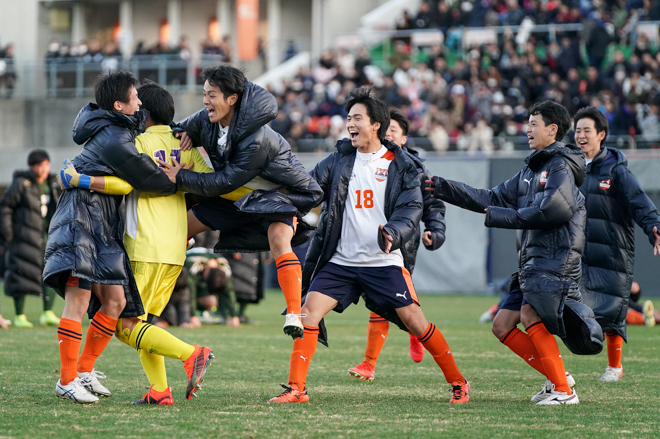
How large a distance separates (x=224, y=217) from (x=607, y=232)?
329 cm

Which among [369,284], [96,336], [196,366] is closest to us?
[196,366]

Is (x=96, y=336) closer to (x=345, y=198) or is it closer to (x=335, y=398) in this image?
(x=335, y=398)

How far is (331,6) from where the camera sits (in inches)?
1277

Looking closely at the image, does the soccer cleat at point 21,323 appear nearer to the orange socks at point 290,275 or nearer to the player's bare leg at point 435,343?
the orange socks at point 290,275

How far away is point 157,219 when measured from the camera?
5.70 meters

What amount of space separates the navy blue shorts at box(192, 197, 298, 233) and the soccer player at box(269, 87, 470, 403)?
37 cm

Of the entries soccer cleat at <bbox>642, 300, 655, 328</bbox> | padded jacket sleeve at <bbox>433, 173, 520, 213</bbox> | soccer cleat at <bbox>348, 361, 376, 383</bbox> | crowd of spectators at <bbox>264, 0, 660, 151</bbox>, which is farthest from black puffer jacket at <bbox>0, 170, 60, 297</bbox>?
crowd of spectators at <bbox>264, 0, 660, 151</bbox>

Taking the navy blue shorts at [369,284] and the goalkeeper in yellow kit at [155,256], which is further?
the navy blue shorts at [369,284]

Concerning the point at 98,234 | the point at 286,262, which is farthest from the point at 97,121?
the point at 286,262

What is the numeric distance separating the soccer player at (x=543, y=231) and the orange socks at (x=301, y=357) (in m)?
1.28

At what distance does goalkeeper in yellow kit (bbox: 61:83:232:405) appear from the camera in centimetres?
554

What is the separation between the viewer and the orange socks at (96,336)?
18.5 feet

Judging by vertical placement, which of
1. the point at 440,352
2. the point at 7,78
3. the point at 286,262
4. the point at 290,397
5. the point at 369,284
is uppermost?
the point at 7,78

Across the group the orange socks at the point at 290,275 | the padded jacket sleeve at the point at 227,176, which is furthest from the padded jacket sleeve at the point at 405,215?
the padded jacket sleeve at the point at 227,176
